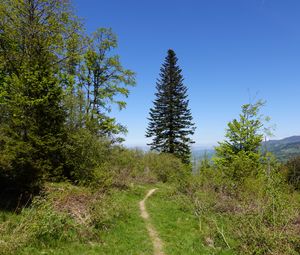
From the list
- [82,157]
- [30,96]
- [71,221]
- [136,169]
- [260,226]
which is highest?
[30,96]

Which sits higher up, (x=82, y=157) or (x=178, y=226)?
(x=82, y=157)

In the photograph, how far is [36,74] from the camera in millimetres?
15203

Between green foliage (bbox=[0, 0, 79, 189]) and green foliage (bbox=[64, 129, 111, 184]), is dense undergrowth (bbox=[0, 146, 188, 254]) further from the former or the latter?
green foliage (bbox=[0, 0, 79, 189])

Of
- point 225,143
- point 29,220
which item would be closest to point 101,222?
point 29,220

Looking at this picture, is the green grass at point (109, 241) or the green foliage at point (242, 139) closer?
the green grass at point (109, 241)

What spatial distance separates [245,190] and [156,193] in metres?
6.30

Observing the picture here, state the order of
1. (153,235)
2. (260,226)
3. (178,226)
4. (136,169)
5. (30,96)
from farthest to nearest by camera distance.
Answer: (136,169), (30,96), (178,226), (153,235), (260,226)

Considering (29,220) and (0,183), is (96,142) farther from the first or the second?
(29,220)

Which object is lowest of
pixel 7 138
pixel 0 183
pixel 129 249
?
pixel 129 249

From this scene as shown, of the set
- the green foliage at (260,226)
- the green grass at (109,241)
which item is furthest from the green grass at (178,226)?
the green grass at (109,241)

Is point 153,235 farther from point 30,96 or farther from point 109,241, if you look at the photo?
point 30,96

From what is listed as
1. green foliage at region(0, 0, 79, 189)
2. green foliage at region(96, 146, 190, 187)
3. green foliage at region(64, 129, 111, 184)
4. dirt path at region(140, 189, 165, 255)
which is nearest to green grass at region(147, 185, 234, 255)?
dirt path at region(140, 189, 165, 255)

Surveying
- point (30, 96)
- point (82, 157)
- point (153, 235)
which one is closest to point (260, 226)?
point (153, 235)

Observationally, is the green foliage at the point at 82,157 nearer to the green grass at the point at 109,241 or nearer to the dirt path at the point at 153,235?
the dirt path at the point at 153,235
